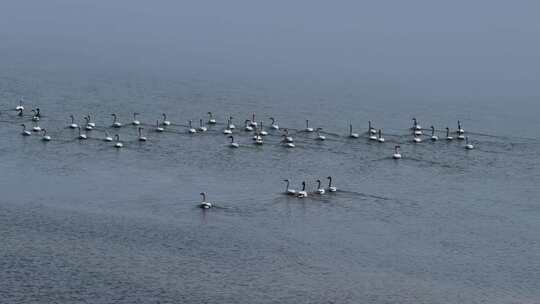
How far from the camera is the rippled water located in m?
75.2

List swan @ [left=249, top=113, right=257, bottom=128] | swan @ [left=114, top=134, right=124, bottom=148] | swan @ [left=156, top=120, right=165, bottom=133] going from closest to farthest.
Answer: swan @ [left=114, top=134, right=124, bottom=148], swan @ [left=156, top=120, right=165, bottom=133], swan @ [left=249, top=113, right=257, bottom=128]

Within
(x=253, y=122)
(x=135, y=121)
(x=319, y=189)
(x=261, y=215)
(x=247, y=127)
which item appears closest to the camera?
(x=261, y=215)

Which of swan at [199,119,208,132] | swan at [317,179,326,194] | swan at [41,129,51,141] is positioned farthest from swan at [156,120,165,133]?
swan at [317,179,326,194]

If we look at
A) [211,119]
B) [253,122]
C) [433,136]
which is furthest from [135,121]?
[433,136]

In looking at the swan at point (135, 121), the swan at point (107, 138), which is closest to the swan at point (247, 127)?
the swan at point (135, 121)

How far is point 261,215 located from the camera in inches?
3688

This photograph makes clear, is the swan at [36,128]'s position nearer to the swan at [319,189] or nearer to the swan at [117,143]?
the swan at [117,143]

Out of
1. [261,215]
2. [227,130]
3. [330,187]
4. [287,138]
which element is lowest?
[261,215]

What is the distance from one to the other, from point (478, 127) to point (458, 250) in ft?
218

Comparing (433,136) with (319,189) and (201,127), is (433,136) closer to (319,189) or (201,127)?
(201,127)

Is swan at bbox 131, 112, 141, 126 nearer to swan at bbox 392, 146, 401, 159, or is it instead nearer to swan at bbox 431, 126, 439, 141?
swan at bbox 392, 146, 401, 159

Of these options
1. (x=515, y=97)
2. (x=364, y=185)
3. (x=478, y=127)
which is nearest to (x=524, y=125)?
(x=478, y=127)

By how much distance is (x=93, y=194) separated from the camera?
97.9m

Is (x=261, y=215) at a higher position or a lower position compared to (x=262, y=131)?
lower
